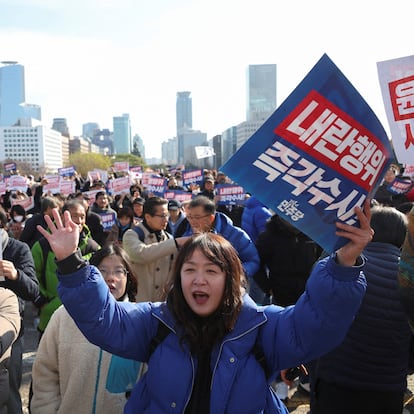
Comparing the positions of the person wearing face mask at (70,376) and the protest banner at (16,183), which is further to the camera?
the protest banner at (16,183)

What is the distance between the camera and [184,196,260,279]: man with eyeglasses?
4.26m

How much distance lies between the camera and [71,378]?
245cm

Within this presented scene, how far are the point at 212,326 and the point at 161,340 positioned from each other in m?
0.21

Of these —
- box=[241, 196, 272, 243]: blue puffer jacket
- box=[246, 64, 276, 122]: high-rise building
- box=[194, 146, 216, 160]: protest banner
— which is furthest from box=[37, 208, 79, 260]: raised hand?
box=[246, 64, 276, 122]: high-rise building

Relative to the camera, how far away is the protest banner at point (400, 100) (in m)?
2.33

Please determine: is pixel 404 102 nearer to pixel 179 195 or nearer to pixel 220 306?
pixel 220 306

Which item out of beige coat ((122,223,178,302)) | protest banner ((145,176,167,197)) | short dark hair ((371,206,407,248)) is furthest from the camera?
protest banner ((145,176,167,197))

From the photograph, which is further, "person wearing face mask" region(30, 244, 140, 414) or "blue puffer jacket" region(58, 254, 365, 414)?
"person wearing face mask" region(30, 244, 140, 414)

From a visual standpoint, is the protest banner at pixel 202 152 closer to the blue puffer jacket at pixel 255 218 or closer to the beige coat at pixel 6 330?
the blue puffer jacket at pixel 255 218

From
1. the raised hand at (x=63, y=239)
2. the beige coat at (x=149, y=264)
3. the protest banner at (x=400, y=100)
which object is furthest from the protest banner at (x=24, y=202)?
the protest banner at (x=400, y=100)

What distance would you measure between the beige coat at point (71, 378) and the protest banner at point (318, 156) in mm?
1311

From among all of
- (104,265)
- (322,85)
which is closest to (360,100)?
(322,85)

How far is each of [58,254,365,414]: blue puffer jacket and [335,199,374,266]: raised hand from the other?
0.04 m

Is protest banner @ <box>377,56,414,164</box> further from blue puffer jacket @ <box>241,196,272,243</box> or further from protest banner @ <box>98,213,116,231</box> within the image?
protest banner @ <box>98,213,116,231</box>
